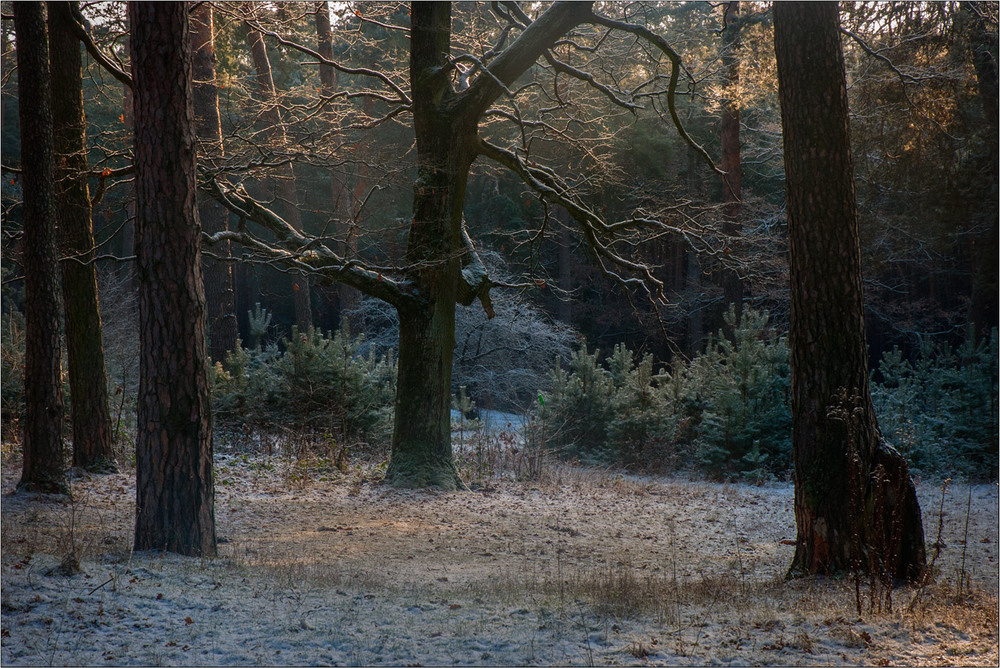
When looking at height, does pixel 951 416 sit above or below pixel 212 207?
below

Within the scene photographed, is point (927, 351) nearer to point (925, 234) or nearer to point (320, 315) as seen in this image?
point (925, 234)

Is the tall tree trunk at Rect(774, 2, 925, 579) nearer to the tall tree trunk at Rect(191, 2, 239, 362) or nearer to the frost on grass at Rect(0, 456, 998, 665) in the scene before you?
the frost on grass at Rect(0, 456, 998, 665)

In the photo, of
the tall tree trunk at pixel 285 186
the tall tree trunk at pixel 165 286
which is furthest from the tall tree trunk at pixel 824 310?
the tall tree trunk at pixel 285 186

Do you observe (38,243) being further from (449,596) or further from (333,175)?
(333,175)

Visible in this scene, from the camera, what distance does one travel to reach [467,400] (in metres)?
15.2

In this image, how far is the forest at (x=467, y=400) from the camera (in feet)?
14.5

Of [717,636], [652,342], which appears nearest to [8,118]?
[652,342]

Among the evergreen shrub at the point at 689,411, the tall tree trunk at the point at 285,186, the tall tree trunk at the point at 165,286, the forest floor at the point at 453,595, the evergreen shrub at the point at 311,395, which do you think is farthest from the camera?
the tall tree trunk at the point at 285,186

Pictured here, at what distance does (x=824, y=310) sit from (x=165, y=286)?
5.00 meters

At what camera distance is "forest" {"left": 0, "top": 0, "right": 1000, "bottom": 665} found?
174 inches

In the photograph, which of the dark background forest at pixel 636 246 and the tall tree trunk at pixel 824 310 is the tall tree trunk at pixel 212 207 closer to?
the dark background forest at pixel 636 246

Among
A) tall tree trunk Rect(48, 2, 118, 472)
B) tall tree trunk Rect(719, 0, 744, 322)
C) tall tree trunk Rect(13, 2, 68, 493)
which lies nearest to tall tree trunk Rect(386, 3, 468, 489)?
tall tree trunk Rect(48, 2, 118, 472)

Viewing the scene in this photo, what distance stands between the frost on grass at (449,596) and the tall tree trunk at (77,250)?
1095 mm

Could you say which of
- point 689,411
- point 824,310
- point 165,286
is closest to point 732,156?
point 689,411
